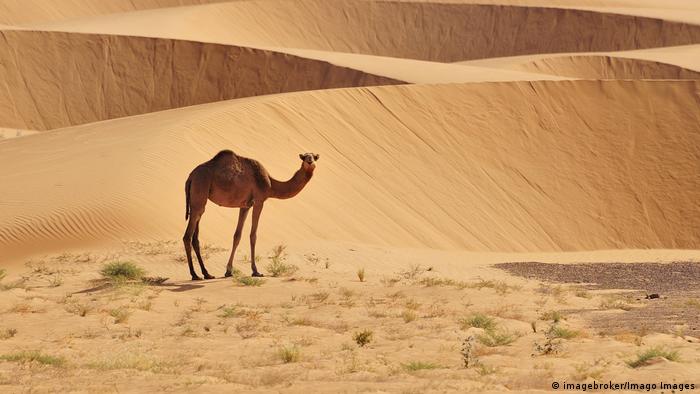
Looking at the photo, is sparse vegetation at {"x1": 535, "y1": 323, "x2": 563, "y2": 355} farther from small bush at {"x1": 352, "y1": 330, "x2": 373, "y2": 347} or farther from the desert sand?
small bush at {"x1": 352, "y1": 330, "x2": 373, "y2": 347}

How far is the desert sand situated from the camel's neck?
1.25 m

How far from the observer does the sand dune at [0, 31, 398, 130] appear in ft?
146

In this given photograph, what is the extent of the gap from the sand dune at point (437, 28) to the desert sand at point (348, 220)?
9.62 metres

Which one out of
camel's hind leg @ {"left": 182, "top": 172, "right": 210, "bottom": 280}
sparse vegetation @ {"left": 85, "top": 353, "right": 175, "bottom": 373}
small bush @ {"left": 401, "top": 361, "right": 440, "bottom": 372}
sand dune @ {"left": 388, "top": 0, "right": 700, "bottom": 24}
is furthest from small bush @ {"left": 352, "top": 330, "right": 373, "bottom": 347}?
sand dune @ {"left": 388, "top": 0, "right": 700, "bottom": 24}

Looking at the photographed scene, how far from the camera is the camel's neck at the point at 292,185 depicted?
16578 mm

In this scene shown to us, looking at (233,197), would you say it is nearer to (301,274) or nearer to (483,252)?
(301,274)

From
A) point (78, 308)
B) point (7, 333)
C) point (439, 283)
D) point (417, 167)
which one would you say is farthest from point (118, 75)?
point (7, 333)

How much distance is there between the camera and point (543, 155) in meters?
32.3

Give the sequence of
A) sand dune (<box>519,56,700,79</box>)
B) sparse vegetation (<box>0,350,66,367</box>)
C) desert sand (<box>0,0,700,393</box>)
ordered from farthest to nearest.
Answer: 1. sand dune (<box>519,56,700,79</box>)
2. desert sand (<box>0,0,700,393</box>)
3. sparse vegetation (<box>0,350,66,367</box>)

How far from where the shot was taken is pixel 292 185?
54.8 feet

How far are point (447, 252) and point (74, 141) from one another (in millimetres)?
9400

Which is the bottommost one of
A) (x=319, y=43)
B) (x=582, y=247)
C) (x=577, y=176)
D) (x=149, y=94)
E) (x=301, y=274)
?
(x=301, y=274)

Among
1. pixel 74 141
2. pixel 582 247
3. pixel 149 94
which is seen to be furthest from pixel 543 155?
pixel 149 94

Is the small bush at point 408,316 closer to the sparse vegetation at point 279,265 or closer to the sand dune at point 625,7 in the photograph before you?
the sparse vegetation at point 279,265
